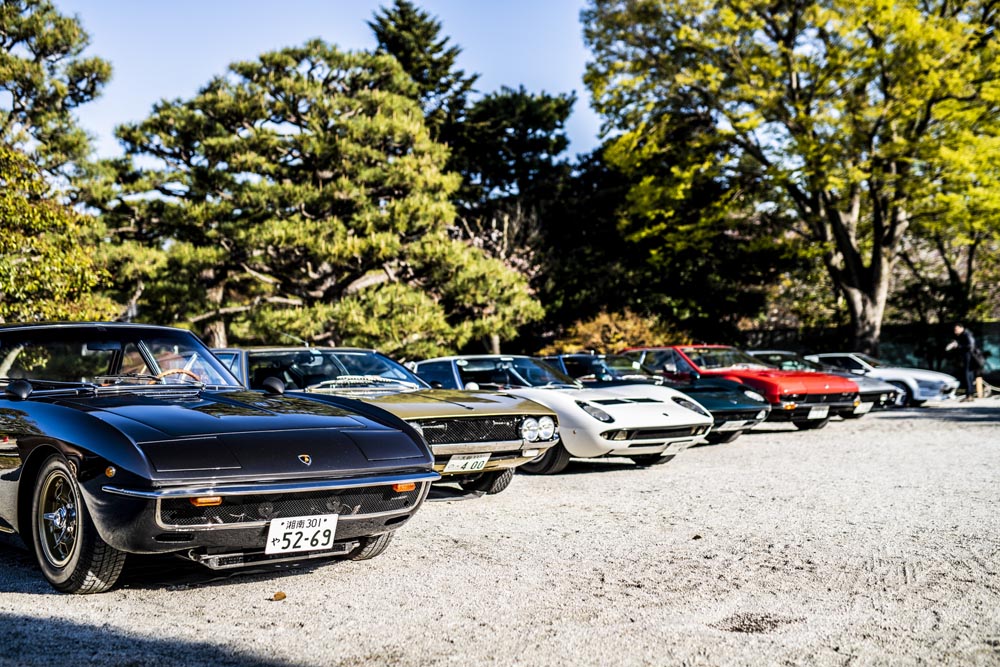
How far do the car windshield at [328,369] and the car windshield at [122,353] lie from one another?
1830 millimetres

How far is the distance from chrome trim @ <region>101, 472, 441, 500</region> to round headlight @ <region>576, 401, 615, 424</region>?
4.42 metres

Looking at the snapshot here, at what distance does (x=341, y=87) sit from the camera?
24734 mm

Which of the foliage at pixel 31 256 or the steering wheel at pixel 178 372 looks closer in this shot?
the steering wheel at pixel 178 372

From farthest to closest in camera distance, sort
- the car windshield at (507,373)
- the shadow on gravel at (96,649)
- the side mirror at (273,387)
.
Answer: the car windshield at (507,373) < the side mirror at (273,387) < the shadow on gravel at (96,649)

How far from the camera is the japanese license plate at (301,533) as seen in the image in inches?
170

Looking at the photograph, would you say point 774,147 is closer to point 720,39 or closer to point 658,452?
point 720,39

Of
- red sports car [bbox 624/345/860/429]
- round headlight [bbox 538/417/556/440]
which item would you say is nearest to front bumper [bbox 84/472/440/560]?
→ round headlight [bbox 538/417/556/440]

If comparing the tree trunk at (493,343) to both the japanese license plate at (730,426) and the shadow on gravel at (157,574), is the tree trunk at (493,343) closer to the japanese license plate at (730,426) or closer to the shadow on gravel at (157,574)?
the japanese license plate at (730,426)

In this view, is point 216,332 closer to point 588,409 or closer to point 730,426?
point 730,426

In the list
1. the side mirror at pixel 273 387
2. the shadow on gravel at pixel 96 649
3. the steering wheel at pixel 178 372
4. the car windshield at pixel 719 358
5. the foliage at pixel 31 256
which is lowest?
the shadow on gravel at pixel 96 649

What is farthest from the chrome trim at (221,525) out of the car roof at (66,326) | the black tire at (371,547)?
the car roof at (66,326)

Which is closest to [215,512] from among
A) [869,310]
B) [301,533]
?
[301,533]

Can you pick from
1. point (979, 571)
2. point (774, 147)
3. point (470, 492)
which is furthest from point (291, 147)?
point (979, 571)

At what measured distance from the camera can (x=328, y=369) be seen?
8.29m
